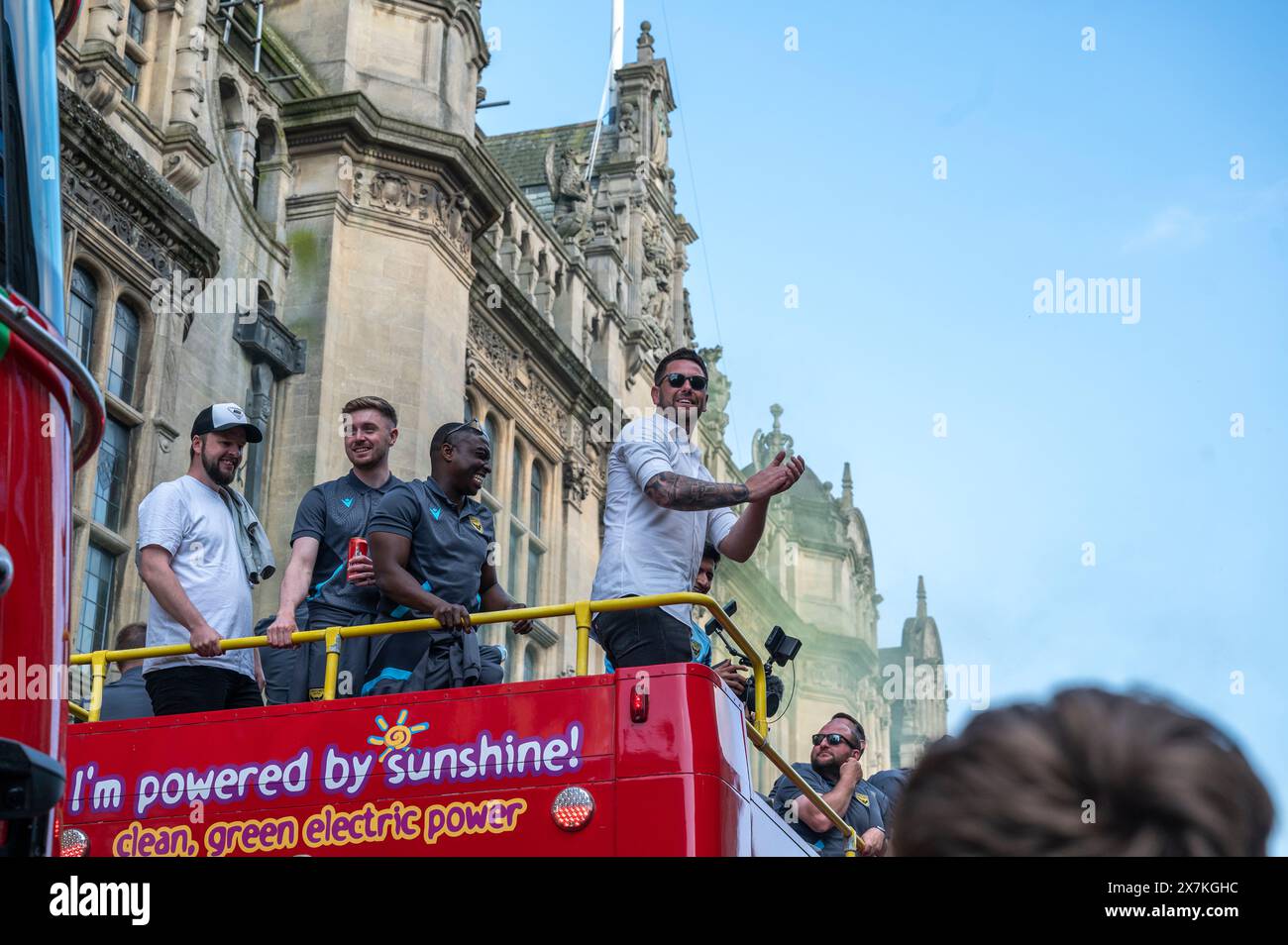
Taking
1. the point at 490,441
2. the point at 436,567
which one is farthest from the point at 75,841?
the point at 490,441

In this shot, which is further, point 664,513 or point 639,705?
point 664,513

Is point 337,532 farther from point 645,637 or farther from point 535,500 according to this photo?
point 535,500

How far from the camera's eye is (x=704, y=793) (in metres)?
6.00

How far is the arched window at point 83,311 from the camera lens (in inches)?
541

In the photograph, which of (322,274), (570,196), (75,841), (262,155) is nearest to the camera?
(75,841)

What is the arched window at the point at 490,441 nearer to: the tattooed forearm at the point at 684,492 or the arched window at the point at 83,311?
the arched window at the point at 83,311

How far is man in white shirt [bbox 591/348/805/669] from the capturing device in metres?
6.77

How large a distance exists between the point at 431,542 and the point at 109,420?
25.1 ft

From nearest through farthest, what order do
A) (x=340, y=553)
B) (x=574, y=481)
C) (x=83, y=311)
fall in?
(x=340, y=553), (x=83, y=311), (x=574, y=481)

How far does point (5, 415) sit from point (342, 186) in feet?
48.1

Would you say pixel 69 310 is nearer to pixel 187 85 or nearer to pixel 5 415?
pixel 187 85

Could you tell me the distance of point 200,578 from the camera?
7383 mm
